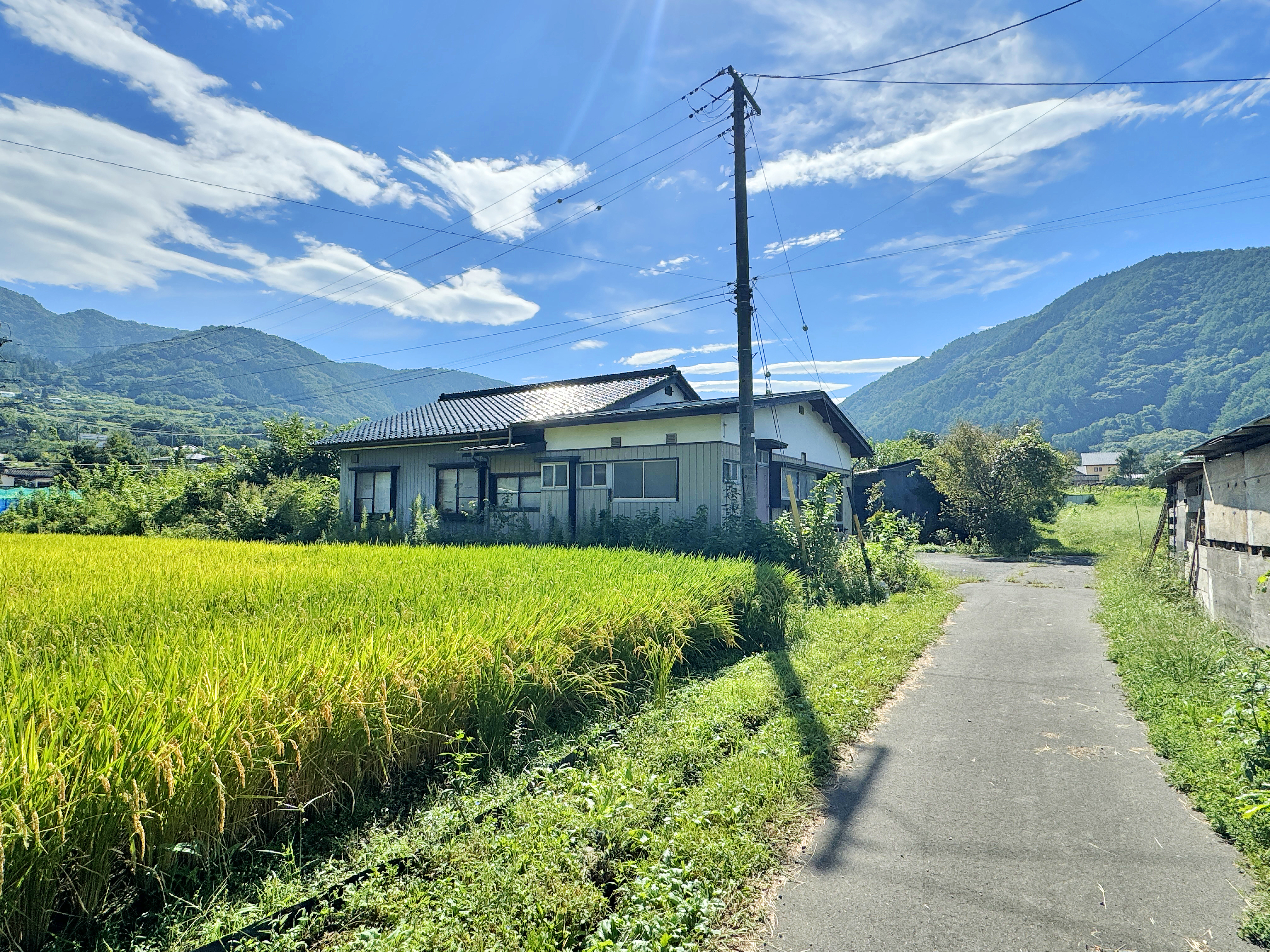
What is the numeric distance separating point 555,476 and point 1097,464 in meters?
91.2

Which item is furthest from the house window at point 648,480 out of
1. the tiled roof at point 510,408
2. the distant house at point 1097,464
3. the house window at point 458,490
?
the distant house at point 1097,464

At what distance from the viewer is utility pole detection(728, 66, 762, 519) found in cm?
1030

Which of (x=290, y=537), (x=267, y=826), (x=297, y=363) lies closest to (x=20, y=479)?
(x=290, y=537)

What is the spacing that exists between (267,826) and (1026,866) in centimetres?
346

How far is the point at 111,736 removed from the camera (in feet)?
6.97

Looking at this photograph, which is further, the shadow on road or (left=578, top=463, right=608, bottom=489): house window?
(left=578, top=463, right=608, bottom=489): house window

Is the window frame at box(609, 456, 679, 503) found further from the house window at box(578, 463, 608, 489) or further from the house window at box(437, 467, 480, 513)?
the house window at box(437, 467, 480, 513)

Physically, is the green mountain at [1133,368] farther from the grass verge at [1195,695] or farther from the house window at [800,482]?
the grass verge at [1195,695]

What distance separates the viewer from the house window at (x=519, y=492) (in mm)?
15203

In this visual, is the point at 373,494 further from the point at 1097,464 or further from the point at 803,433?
the point at 1097,464

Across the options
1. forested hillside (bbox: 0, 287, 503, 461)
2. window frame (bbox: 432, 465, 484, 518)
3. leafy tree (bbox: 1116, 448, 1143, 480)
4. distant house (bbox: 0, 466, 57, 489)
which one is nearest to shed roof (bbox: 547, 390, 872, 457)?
window frame (bbox: 432, 465, 484, 518)

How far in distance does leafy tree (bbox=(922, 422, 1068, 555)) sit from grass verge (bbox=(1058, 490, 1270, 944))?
8.11m

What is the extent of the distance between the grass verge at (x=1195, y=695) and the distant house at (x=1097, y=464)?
79265 millimetres

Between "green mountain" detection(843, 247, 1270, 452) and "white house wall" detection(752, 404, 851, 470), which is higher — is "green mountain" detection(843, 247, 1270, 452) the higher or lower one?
the higher one
